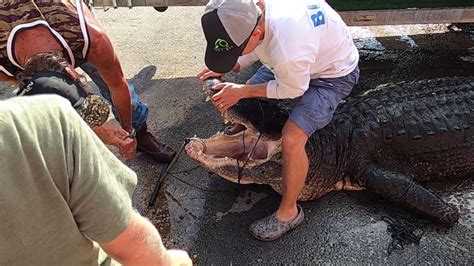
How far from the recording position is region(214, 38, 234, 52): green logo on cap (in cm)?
218

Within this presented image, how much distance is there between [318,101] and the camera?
8.30 feet

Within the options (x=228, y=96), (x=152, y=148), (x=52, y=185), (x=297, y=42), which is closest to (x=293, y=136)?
(x=228, y=96)

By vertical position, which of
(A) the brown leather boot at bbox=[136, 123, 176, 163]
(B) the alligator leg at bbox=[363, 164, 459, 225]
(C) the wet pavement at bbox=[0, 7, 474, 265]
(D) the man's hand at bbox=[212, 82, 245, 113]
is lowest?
(C) the wet pavement at bbox=[0, 7, 474, 265]

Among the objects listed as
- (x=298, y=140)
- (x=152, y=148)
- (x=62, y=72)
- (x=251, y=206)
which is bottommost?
(x=251, y=206)

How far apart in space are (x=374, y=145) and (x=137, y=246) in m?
2.14

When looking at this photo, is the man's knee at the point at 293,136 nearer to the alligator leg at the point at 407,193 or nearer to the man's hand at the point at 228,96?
the man's hand at the point at 228,96

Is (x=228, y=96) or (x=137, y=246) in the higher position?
(x=137, y=246)

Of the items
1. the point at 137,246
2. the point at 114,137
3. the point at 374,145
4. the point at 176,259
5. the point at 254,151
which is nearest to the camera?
the point at 137,246

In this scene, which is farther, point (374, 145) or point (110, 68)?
point (374, 145)

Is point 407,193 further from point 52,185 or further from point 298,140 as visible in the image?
point 52,185

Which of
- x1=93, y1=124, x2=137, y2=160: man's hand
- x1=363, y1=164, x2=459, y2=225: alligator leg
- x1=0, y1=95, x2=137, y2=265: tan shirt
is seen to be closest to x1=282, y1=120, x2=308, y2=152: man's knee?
x1=363, y1=164, x2=459, y2=225: alligator leg

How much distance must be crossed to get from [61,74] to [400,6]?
279 centimetres

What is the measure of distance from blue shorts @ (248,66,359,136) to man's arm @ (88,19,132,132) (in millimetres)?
902

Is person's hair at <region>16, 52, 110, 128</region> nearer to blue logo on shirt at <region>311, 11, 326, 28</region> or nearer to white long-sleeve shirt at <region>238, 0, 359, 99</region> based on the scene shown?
white long-sleeve shirt at <region>238, 0, 359, 99</region>
